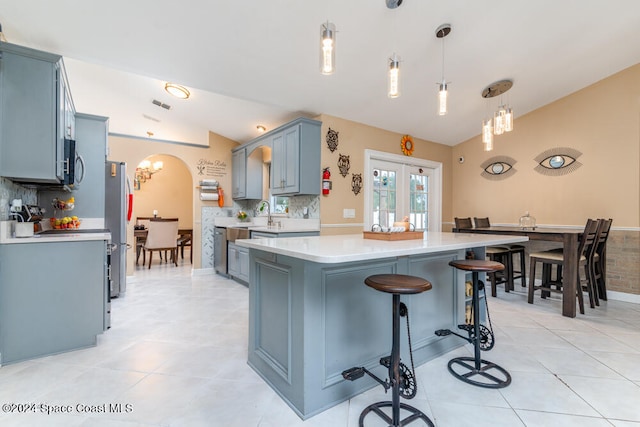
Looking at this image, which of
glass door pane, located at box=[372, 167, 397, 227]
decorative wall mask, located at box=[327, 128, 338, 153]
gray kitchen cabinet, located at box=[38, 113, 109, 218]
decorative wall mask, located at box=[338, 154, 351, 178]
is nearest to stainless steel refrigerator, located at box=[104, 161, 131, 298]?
gray kitchen cabinet, located at box=[38, 113, 109, 218]

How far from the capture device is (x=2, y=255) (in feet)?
6.60

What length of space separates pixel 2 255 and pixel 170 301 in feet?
5.87

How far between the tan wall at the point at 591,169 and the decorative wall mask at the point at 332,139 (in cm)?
288

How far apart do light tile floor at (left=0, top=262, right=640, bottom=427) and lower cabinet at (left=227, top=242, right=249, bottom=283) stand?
124 cm

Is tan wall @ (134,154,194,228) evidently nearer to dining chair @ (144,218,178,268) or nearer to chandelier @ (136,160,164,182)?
chandelier @ (136,160,164,182)

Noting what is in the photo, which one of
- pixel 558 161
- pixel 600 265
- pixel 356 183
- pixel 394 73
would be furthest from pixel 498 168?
pixel 394 73

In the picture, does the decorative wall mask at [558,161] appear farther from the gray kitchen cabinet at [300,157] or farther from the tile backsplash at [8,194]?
the tile backsplash at [8,194]

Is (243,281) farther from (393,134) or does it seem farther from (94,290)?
(393,134)

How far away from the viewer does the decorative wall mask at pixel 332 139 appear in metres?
3.85

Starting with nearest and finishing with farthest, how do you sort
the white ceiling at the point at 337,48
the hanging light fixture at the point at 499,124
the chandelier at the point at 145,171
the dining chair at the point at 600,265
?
the white ceiling at the point at 337,48 → the hanging light fixture at the point at 499,124 → the dining chair at the point at 600,265 → the chandelier at the point at 145,171

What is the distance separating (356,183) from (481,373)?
272 cm

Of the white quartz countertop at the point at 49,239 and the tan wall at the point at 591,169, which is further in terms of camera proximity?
the tan wall at the point at 591,169

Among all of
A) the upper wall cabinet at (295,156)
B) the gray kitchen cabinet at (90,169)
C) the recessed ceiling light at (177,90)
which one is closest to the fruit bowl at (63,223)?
the gray kitchen cabinet at (90,169)

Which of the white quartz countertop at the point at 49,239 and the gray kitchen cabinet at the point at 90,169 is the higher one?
the gray kitchen cabinet at the point at 90,169
